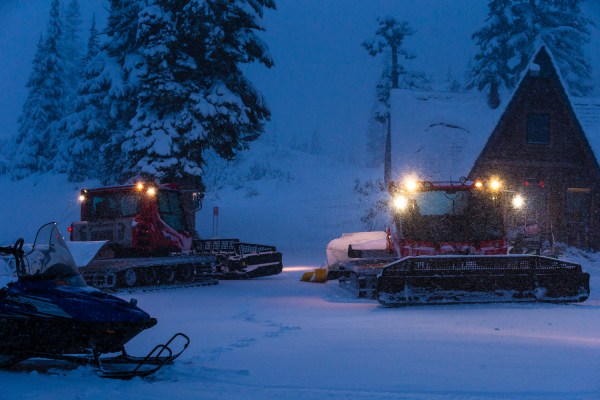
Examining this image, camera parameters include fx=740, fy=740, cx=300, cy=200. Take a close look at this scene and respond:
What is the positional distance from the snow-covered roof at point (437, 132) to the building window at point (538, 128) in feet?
5.21

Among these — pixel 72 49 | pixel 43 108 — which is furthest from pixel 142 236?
pixel 72 49

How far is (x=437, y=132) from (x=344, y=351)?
27490 mm

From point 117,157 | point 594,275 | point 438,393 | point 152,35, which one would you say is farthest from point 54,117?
point 438,393

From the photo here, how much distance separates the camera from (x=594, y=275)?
Answer: 21094 mm

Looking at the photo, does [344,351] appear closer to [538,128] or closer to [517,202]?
[517,202]

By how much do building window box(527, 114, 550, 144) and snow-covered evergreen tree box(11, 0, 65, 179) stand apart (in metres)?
45.1

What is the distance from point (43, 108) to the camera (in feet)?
219

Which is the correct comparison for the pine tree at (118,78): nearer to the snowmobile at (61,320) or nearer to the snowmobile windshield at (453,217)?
the snowmobile windshield at (453,217)

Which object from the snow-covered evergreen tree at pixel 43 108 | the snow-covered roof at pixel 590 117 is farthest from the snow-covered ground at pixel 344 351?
the snow-covered evergreen tree at pixel 43 108

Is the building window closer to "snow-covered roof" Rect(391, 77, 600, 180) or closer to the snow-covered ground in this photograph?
"snow-covered roof" Rect(391, 77, 600, 180)

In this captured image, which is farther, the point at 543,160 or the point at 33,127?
the point at 33,127

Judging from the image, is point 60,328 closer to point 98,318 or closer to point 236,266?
point 98,318

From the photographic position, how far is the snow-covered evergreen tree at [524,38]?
158 feet

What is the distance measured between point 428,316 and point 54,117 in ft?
201
